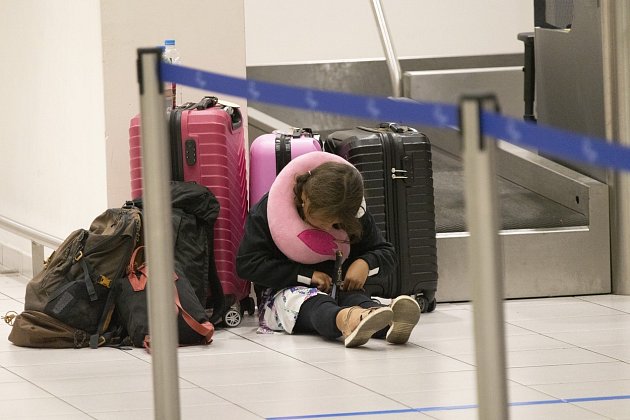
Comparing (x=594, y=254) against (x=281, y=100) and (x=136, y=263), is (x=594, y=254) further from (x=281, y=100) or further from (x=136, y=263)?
(x=281, y=100)

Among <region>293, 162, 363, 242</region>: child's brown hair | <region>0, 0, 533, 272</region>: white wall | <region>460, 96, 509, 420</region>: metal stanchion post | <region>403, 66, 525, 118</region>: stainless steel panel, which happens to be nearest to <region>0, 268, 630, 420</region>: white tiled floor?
<region>293, 162, 363, 242</region>: child's brown hair

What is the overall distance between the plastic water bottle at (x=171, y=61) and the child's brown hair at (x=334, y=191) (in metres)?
0.87

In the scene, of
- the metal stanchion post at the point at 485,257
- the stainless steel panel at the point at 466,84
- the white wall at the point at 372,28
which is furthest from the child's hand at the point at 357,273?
the white wall at the point at 372,28

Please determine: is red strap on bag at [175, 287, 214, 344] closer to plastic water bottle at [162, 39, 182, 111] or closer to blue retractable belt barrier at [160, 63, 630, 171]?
plastic water bottle at [162, 39, 182, 111]

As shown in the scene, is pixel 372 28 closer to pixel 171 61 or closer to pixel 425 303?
pixel 171 61

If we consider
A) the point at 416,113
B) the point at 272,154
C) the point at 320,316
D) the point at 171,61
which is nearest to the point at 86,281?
the point at 320,316

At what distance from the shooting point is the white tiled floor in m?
3.63

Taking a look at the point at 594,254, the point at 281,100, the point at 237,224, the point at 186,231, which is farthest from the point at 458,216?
the point at 281,100

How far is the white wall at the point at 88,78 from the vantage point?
5.52 meters

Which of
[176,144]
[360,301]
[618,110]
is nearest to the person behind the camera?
[360,301]

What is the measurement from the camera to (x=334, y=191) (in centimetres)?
460

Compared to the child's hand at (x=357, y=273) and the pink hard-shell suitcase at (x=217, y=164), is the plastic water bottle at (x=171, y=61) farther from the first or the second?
the child's hand at (x=357, y=273)

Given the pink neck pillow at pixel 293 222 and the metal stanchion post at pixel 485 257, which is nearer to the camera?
the metal stanchion post at pixel 485 257

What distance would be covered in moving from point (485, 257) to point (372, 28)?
6.01 metres
